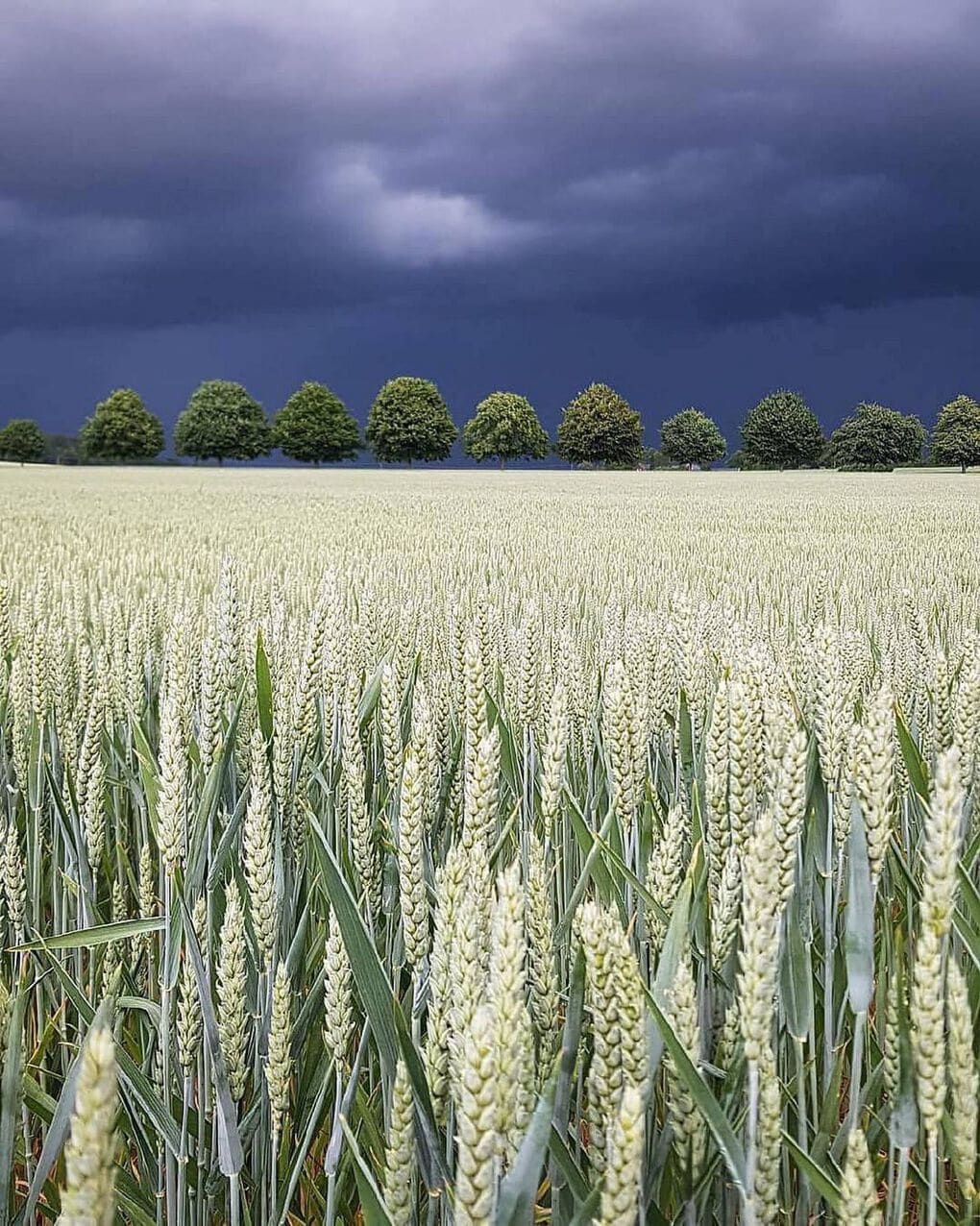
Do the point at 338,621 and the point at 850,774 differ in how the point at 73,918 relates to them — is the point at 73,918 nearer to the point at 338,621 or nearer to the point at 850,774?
the point at 338,621

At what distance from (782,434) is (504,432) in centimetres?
2407

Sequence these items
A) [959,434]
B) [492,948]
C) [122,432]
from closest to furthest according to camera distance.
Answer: [492,948]
[959,434]
[122,432]

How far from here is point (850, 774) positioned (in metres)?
1.15

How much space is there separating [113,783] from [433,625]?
2255 millimetres

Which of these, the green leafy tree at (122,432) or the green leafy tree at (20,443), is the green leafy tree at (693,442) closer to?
the green leafy tree at (122,432)

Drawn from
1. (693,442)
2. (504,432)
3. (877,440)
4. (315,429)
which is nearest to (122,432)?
(315,429)

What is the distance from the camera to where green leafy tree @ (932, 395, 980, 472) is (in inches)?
2458

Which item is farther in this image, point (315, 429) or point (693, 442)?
point (693, 442)

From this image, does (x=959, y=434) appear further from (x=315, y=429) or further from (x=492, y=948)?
(x=492, y=948)

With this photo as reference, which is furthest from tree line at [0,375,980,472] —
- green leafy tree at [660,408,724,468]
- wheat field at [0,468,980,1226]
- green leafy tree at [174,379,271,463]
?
wheat field at [0,468,980,1226]

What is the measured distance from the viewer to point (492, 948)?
2.40 feet

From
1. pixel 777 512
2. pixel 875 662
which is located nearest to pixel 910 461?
pixel 777 512

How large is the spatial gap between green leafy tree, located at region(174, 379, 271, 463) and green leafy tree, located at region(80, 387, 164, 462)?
2.74 metres

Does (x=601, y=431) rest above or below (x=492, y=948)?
above
